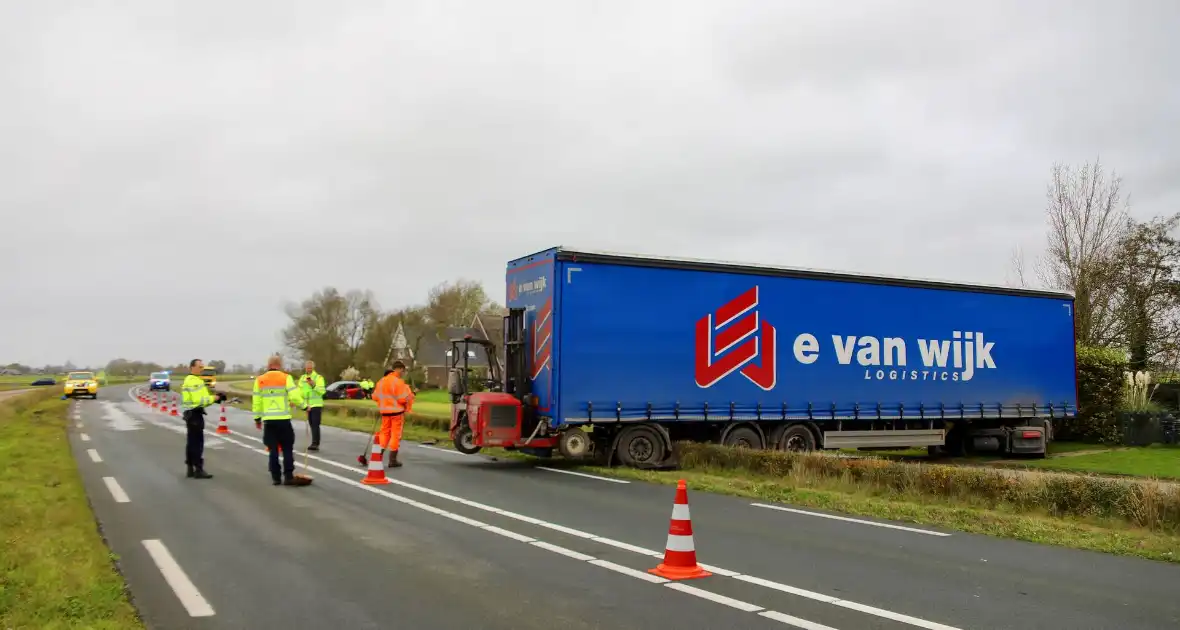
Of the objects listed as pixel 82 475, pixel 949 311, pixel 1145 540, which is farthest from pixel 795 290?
pixel 82 475

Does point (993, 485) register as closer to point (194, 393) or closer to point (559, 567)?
point (559, 567)

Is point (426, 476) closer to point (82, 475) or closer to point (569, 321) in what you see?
point (569, 321)

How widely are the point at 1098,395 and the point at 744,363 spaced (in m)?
11.5

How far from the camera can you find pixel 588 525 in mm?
9109

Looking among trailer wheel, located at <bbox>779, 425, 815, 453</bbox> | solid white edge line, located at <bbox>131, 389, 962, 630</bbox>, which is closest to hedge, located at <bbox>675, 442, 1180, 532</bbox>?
trailer wheel, located at <bbox>779, 425, 815, 453</bbox>

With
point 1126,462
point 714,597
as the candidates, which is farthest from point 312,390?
point 1126,462

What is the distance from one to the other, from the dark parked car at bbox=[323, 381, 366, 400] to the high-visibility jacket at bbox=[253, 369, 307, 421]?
4533cm

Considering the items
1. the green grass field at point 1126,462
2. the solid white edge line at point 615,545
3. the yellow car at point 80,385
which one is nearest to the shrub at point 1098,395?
the green grass field at point 1126,462

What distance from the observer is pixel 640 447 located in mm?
15664

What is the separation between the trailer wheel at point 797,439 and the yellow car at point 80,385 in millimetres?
49224

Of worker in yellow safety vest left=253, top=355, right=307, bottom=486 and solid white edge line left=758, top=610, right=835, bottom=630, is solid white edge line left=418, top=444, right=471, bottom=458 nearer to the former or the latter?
worker in yellow safety vest left=253, top=355, right=307, bottom=486

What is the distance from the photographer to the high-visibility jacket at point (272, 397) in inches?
490

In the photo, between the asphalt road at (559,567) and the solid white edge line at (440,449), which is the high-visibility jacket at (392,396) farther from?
the solid white edge line at (440,449)

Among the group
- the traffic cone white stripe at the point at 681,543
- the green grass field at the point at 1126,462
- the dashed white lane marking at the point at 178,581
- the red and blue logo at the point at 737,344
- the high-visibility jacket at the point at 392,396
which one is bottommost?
the green grass field at the point at 1126,462
